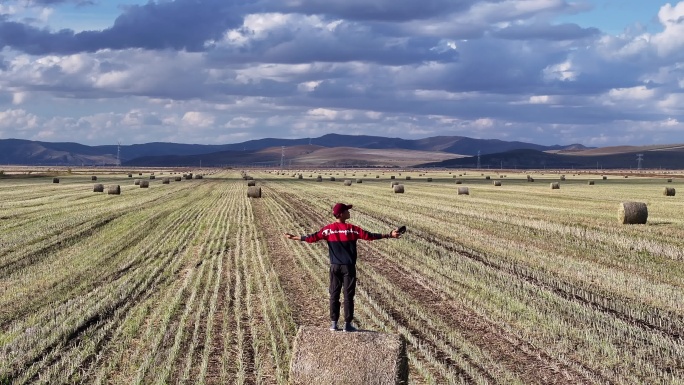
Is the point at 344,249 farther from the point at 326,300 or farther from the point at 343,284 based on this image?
the point at 326,300

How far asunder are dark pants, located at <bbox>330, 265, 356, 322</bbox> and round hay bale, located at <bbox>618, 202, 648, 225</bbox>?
2290 centimetres

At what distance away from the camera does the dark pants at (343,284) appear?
11.6m

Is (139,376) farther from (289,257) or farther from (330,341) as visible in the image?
(289,257)

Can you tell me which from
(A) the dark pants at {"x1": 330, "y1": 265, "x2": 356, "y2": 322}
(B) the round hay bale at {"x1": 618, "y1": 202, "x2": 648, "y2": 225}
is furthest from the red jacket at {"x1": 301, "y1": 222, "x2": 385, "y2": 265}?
(B) the round hay bale at {"x1": 618, "y1": 202, "x2": 648, "y2": 225}

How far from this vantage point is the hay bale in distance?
30.8ft

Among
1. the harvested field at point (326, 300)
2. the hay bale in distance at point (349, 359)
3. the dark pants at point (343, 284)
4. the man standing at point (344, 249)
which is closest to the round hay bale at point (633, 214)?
the harvested field at point (326, 300)

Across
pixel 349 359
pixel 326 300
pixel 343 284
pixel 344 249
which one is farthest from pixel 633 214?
pixel 349 359

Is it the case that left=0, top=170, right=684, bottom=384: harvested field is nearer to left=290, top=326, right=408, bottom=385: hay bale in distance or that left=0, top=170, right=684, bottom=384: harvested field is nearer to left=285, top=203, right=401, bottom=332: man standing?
left=285, top=203, right=401, bottom=332: man standing

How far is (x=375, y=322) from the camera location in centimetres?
1457

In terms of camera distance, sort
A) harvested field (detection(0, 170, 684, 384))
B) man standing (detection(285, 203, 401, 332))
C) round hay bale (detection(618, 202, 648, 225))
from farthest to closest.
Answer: round hay bale (detection(618, 202, 648, 225)), harvested field (detection(0, 170, 684, 384)), man standing (detection(285, 203, 401, 332))

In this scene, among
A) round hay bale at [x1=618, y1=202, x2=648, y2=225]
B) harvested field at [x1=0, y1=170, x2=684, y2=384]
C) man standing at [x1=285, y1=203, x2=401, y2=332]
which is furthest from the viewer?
round hay bale at [x1=618, y1=202, x2=648, y2=225]

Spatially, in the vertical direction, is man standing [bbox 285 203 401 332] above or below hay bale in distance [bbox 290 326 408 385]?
above

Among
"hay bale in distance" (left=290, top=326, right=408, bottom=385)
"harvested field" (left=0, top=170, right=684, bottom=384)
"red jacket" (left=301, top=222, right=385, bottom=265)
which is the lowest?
"harvested field" (left=0, top=170, right=684, bottom=384)

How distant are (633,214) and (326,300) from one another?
1906 cm
